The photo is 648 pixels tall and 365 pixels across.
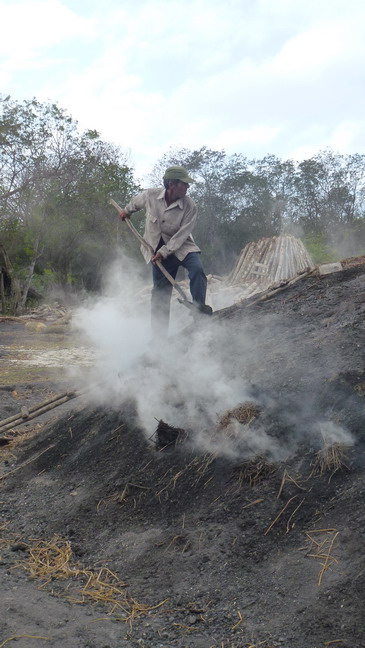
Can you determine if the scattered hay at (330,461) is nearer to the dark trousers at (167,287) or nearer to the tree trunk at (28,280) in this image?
the dark trousers at (167,287)

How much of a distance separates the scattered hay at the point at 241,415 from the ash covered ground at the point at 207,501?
0.02 metres

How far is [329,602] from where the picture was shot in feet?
7.42

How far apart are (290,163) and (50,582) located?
22.8 meters

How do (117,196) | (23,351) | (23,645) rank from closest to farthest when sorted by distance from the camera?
(23,645), (23,351), (117,196)

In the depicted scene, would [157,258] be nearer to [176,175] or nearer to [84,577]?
[176,175]

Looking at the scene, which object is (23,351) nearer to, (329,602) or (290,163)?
(329,602)

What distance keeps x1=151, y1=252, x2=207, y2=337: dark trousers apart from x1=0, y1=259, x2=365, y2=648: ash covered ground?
648 millimetres

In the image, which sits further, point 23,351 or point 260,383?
point 23,351

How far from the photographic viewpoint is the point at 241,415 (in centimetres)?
351

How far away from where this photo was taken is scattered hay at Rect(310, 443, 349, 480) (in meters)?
2.91

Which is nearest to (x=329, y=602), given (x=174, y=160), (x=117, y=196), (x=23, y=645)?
(x=23, y=645)

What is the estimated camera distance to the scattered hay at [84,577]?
251 cm

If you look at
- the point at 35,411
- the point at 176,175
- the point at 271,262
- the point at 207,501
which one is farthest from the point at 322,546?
the point at 271,262

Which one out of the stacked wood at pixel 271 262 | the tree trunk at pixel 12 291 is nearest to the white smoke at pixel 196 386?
the stacked wood at pixel 271 262
